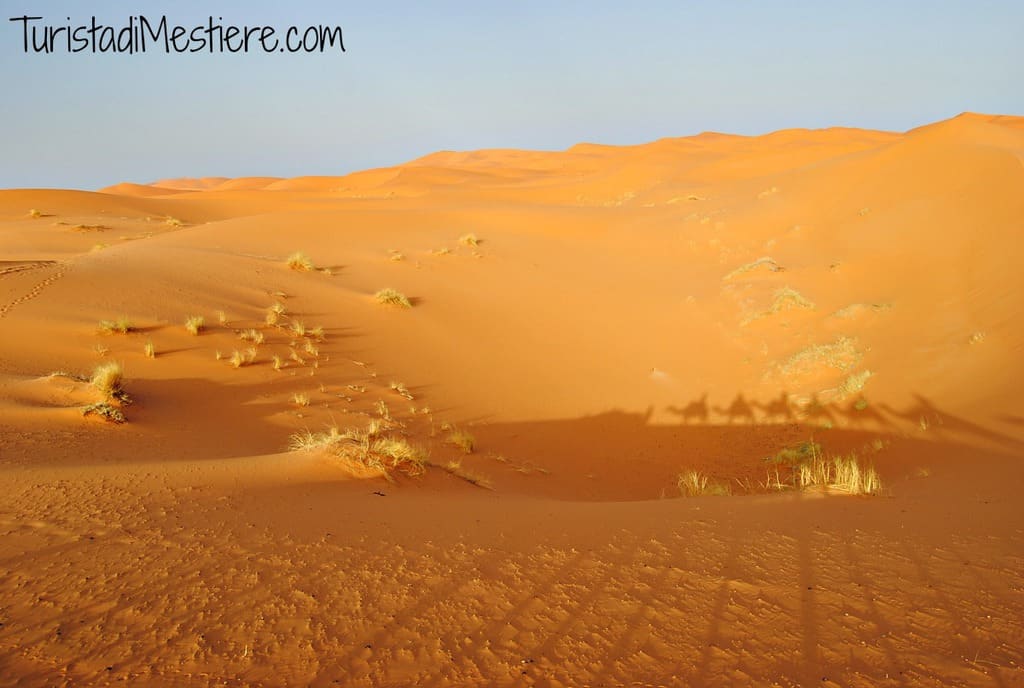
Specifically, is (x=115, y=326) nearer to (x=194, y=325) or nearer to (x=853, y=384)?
(x=194, y=325)

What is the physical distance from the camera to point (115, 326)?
8375mm

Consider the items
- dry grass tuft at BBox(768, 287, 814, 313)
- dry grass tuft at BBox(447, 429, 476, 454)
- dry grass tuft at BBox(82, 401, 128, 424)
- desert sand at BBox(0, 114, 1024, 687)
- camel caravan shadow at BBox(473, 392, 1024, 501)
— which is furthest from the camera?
dry grass tuft at BBox(768, 287, 814, 313)

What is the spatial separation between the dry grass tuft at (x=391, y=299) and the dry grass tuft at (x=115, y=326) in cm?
494

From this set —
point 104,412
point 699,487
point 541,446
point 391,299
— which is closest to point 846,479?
point 699,487

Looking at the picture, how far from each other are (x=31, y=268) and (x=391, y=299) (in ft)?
20.2

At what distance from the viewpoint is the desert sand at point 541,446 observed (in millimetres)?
2658

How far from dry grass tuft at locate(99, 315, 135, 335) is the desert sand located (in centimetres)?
18

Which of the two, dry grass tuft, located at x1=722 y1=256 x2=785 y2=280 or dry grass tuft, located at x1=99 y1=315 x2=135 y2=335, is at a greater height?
dry grass tuft, located at x1=722 y1=256 x2=785 y2=280

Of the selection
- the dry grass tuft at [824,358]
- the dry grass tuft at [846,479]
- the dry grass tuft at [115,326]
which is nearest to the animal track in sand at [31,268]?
the dry grass tuft at [115,326]

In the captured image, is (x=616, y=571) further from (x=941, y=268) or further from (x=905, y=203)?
(x=905, y=203)

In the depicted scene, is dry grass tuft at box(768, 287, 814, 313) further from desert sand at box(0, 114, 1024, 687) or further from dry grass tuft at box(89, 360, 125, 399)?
dry grass tuft at box(89, 360, 125, 399)

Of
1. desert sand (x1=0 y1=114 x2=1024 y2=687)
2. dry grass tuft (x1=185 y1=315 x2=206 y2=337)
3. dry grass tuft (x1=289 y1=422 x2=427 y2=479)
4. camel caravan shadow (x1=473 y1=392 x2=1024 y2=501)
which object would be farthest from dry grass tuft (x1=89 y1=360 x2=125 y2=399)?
camel caravan shadow (x1=473 y1=392 x2=1024 y2=501)

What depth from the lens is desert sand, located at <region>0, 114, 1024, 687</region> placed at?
2.66 metres

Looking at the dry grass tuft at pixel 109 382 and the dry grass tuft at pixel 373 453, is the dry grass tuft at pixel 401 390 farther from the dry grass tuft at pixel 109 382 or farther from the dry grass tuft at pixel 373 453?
the dry grass tuft at pixel 109 382
